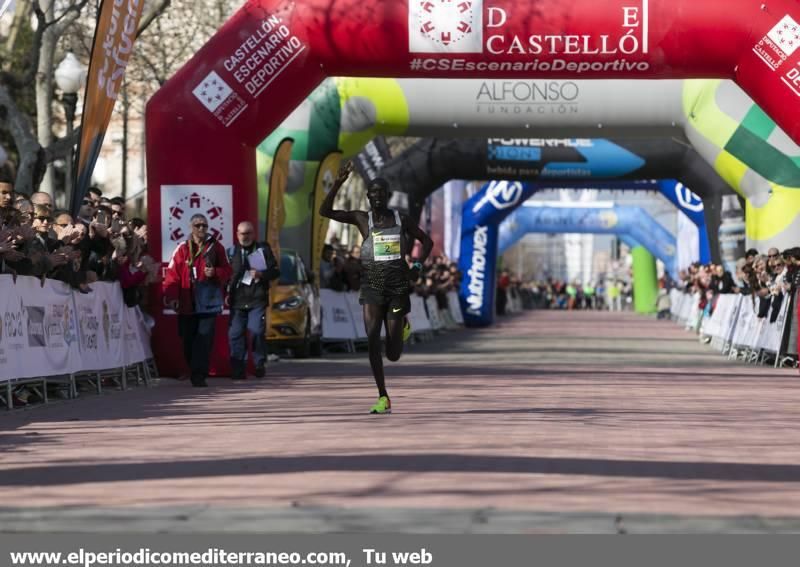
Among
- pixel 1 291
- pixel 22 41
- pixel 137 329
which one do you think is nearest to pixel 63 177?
pixel 22 41

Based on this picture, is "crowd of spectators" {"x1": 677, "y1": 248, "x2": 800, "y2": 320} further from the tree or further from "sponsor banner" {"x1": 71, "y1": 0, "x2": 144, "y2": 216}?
the tree

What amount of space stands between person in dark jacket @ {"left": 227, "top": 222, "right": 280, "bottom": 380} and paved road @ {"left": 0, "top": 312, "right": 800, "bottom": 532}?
20.3 inches

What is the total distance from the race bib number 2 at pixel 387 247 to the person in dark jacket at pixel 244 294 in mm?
6030

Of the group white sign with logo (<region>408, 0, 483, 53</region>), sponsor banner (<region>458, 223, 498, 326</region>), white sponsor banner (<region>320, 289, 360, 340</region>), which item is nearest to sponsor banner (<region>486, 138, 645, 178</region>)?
white sponsor banner (<region>320, 289, 360, 340</region>)

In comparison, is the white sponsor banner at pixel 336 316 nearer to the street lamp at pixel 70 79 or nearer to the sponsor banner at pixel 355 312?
the sponsor banner at pixel 355 312

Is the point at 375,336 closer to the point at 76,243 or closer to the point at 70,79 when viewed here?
the point at 76,243

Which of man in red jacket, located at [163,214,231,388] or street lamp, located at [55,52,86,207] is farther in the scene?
street lamp, located at [55,52,86,207]

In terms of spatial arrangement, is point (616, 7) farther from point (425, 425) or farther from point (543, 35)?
point (425, 425)

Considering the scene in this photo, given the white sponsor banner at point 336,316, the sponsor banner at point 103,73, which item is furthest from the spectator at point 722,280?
the sponsor banner at point 103,73

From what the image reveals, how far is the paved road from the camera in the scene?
8.05 m

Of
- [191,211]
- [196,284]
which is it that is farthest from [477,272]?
[196,284]

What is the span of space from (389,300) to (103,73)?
5751 mm

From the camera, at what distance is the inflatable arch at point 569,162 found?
35.5 meters

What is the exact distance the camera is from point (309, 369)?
2298cm
